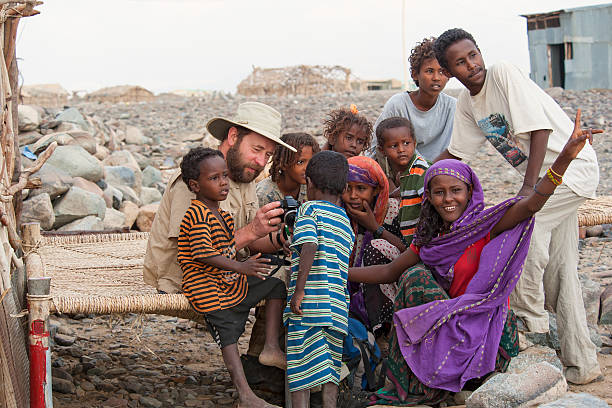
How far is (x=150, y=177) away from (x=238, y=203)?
870 cm

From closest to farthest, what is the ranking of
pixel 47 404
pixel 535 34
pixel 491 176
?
1. pixel 47 404
2. pixel 491 176
3. pixel 535 34

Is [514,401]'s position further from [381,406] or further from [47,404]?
[47,404]

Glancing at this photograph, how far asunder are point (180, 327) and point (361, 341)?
240 centimetres

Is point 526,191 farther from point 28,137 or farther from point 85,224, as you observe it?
point 28,137

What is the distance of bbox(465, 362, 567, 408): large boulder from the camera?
3.04 metres

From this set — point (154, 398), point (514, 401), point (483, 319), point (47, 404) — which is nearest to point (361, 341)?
point (483, 319)

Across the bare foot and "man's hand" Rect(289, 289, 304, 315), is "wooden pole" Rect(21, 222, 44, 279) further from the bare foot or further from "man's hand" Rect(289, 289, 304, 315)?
"man's hand" Rect(289, 289, 304, 315)

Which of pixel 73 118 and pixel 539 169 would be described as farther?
pixel 73 118

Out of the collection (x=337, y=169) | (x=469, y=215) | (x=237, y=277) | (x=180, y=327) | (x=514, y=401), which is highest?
(x=337, y=169)

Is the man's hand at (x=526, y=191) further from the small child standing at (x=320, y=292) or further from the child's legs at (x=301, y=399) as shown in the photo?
the child's legs at (x=301, y=399)

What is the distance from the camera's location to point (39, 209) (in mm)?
7398

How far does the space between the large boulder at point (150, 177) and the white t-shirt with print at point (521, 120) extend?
8829 mm

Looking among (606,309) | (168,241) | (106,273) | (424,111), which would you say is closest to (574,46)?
(606,309)

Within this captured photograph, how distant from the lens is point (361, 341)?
3.79m
